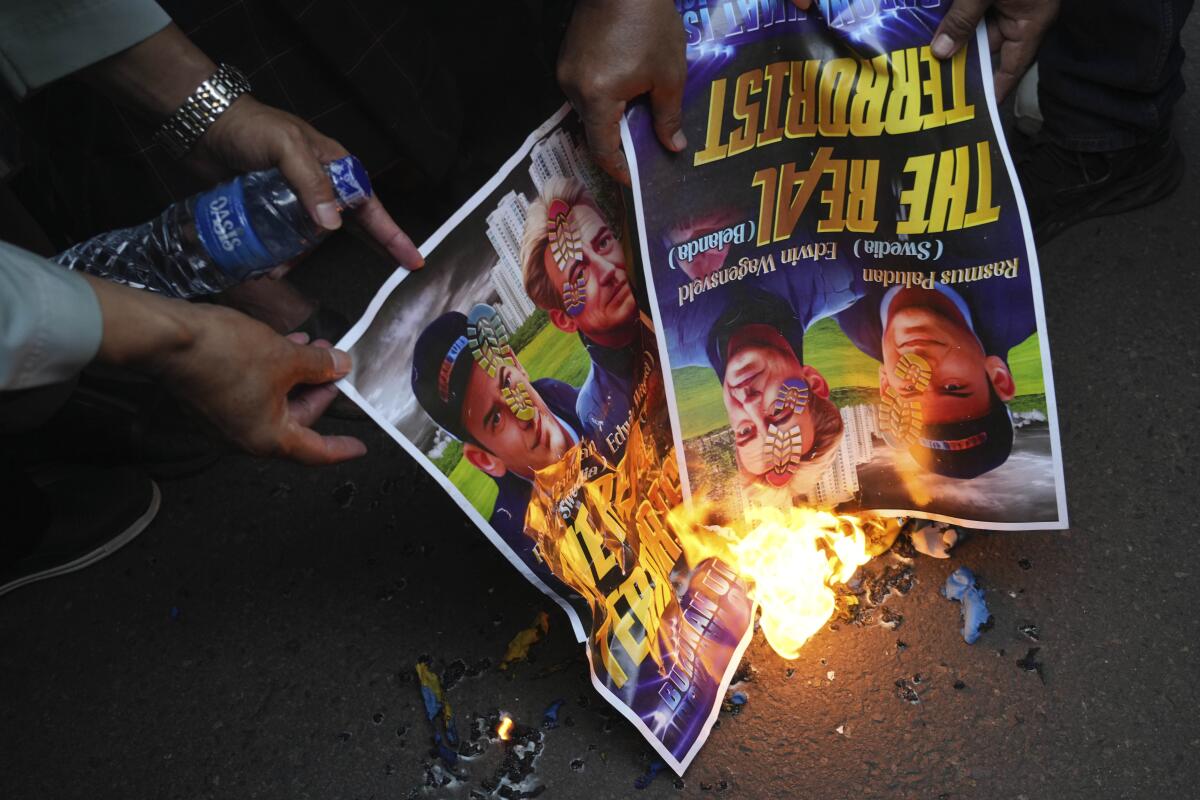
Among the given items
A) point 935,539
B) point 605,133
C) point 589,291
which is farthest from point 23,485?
point 935,539

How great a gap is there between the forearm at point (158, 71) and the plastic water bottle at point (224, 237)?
0.14 meters

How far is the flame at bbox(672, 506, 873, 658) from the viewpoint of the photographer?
1.49 m

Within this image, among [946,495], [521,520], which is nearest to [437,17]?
[521,520]

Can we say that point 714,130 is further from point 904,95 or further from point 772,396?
point 772,396

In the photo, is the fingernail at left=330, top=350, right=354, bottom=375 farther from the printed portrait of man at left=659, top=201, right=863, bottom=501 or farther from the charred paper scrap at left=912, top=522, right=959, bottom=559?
the charred paper scrap at left=912, top=522, right=959, bottom=559

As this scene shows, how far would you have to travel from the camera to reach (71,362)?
3.35ft

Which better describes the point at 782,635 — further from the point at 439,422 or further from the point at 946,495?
the point at 439,422

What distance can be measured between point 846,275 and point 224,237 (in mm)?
849

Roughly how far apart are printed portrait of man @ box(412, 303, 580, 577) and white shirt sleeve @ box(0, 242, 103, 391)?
0.38 meters

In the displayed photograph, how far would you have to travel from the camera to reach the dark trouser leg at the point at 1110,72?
5.11ft

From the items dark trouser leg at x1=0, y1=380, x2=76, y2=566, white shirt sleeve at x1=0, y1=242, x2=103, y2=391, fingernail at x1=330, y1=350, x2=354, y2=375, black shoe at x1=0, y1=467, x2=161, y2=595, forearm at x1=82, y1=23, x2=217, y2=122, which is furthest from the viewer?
black shoe at x1=0, y1=467, x2=161, y2=595

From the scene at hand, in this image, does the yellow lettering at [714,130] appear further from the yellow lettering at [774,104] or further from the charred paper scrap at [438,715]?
the charred paper scrap at [438,715]

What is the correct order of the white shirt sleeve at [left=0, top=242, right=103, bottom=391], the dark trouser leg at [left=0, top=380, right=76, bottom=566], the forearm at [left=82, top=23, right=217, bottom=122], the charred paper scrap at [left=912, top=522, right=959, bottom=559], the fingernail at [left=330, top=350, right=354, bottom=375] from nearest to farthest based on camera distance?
the white shirt sleeve at [left=0, top=242, right=103, bottom=391] → the fingernail at [left=330, top=350, right=354, bottom=375] → the forearm at [left=82, top=23, right=217, bottom=122] → the charred paper scrap at [left=912, top=522, right=959, bottom=559] → the dark trouser leg at [left=0, top=380, right=76, bottom=566]

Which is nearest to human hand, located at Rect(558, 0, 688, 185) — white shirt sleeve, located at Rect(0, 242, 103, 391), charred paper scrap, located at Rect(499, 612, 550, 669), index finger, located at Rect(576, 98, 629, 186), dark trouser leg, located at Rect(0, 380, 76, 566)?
index finger, located at Rect(576, 98, 629, 186)
